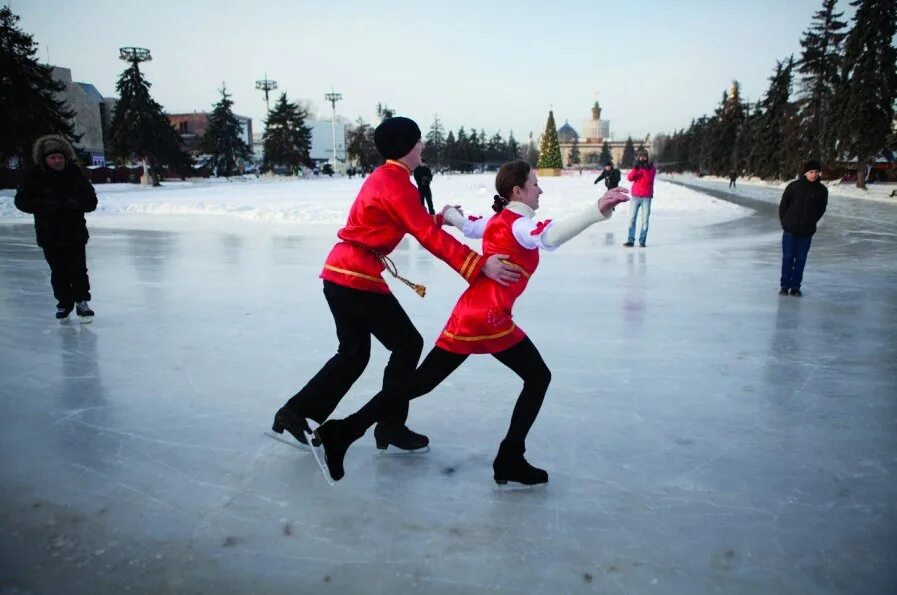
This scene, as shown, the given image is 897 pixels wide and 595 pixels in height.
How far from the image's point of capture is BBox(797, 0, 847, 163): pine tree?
3544 centimetres

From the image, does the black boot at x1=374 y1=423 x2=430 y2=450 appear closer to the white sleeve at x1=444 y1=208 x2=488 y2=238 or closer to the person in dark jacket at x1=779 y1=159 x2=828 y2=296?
the white sleeve at x1=444 y1=208 x2=488 y2=238

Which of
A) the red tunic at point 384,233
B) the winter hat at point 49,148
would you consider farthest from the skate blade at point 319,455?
the winter hat at point 49,148

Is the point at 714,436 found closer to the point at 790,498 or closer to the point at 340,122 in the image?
the point at 790,498

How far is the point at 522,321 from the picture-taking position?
559 cm

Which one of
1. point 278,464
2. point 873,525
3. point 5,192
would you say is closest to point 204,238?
point 278,464

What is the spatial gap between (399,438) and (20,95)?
102 feet

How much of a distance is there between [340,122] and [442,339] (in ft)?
435

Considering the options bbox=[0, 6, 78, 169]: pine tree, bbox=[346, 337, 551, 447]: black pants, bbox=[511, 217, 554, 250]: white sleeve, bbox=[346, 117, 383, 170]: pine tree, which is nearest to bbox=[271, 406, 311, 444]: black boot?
bbox=[346, 337, 551, 447]: black pants

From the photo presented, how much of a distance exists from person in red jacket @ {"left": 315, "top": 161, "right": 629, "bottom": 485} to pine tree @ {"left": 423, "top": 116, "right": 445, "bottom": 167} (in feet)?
305

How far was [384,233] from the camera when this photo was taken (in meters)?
2.65

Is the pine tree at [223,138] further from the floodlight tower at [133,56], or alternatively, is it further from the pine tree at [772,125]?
the pine tree at [772,125]

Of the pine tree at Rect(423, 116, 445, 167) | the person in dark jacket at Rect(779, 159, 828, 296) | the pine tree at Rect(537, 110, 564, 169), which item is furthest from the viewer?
the pine tree at Rect(423, 116, 445, 167)

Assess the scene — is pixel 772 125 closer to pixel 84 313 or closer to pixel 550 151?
pixel 550 151

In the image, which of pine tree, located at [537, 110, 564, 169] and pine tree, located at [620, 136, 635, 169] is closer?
pine tree, located at [537, 110, 564, 169]
